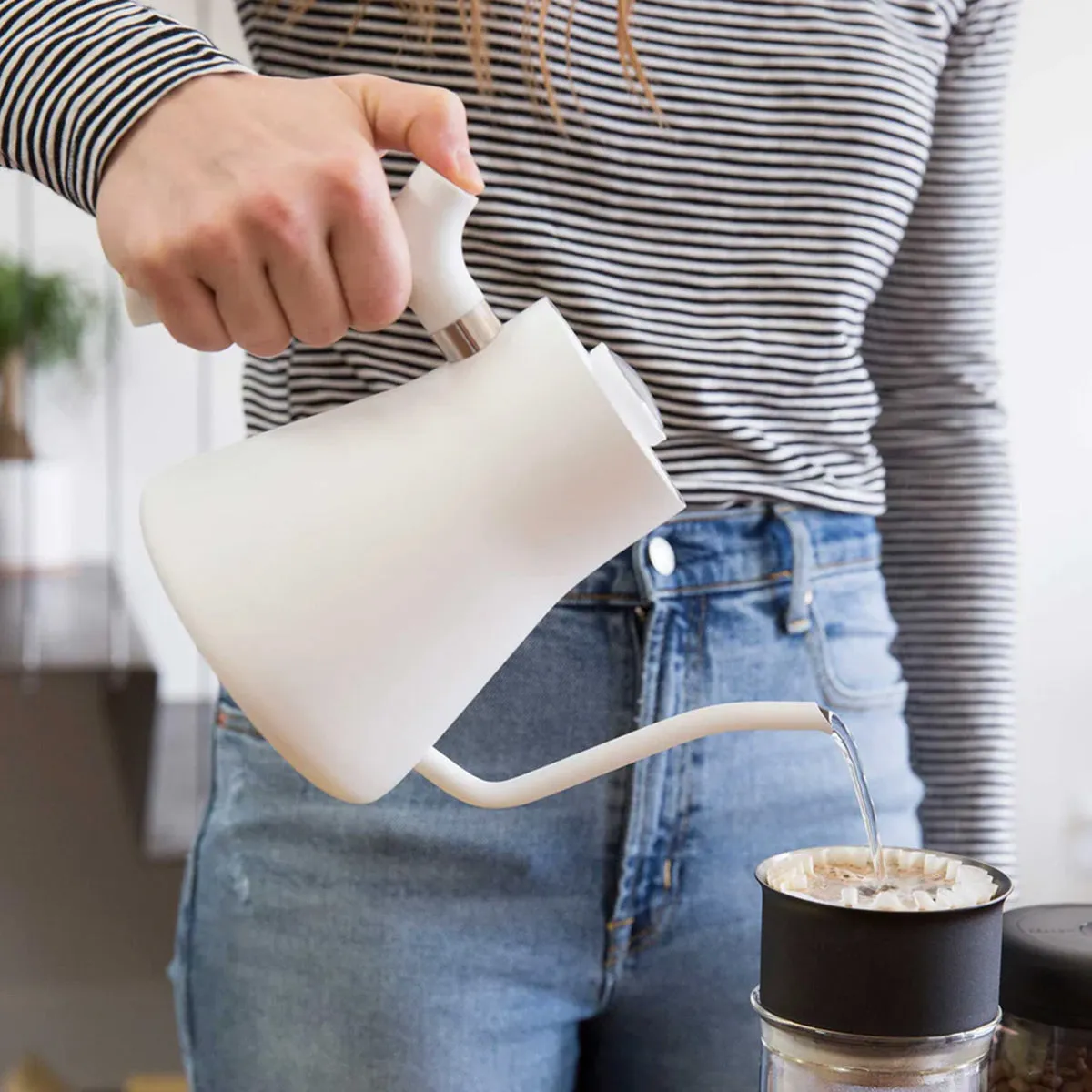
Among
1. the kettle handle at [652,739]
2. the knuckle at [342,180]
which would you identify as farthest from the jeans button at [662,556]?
the knuckle at [342,180]

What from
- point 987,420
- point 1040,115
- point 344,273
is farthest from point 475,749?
point 1040,115

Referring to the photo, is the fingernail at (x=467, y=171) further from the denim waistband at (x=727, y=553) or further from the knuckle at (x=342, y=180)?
the denim waistband at (x=727, y=553)

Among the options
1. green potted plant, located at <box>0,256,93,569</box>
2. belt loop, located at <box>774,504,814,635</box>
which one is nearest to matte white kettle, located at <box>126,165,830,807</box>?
belt loop, located at <box>774,504,814,635</box>

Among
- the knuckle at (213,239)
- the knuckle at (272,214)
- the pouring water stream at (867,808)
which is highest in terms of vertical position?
the knuckle at (272,214)

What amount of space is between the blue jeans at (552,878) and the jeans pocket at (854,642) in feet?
0.06

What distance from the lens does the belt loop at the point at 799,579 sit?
596 millimetres

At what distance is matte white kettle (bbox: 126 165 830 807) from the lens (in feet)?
1.16

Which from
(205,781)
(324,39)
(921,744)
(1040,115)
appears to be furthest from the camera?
(1040,115)

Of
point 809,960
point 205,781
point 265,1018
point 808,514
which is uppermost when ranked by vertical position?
point 808,514

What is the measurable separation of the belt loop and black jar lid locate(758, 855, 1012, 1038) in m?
0.24

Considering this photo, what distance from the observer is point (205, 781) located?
6.11 ft

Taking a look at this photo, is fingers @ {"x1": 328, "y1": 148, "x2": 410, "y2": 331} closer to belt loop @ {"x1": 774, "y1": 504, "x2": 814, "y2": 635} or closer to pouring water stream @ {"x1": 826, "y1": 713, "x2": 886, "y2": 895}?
pouring water stream @ {"x1": 826, "y1": 713, "x2": 886, "y2": 895}

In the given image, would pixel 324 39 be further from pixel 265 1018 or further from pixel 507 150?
pixel 265 1018

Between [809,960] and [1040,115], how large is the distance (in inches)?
78.8
